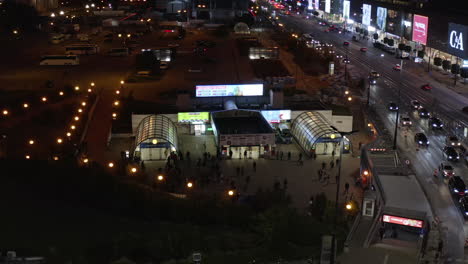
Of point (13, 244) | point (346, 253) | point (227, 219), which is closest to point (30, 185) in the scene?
point (13, 244)

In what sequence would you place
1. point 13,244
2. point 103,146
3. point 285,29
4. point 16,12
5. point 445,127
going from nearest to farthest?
point 13,244
point 103,146
point 445,127
point 16,12
point 285,29

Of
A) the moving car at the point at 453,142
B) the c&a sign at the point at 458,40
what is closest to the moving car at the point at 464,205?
the moving car at the point at 453,142

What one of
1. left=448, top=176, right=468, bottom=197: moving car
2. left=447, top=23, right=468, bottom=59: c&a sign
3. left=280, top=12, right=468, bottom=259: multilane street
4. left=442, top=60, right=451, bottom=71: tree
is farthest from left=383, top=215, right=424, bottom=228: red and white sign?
left=442, top=60, right=451, bottom=71: tree

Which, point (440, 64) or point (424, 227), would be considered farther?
point (440, 64)

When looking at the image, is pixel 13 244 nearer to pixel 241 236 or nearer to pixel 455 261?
pixel 241 236

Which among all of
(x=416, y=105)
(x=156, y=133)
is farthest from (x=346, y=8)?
(x=156, y=133)
